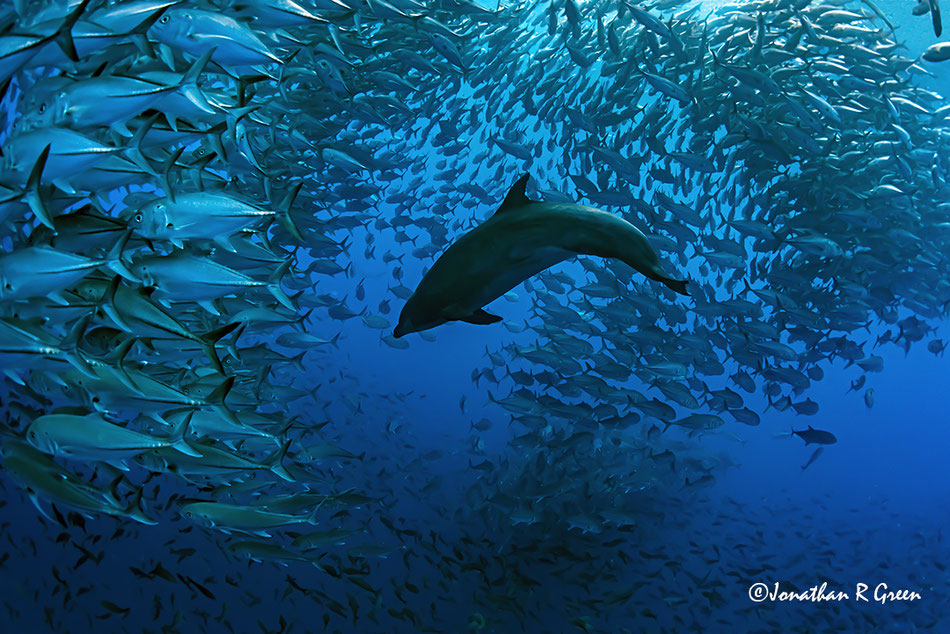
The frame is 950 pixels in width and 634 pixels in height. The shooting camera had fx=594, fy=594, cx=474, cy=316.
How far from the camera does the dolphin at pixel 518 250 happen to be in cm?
219

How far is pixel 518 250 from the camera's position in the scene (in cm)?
234

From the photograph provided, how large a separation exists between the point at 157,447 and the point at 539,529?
6494 mm

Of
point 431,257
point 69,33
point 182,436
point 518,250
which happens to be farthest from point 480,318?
point 431,257

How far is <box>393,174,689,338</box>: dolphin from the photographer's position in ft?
7.18

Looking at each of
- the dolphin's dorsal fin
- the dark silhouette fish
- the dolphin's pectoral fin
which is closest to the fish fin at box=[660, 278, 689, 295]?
the dolphin's dorsal fin

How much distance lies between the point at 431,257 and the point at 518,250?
17.3 feet

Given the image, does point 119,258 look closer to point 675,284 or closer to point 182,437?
point 182,437

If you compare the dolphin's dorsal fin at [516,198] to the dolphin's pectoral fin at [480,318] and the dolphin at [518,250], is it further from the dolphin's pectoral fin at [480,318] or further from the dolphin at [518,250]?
the dolphin's pectoral fin at [480,318]

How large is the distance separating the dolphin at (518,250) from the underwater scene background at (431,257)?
1 centimetres

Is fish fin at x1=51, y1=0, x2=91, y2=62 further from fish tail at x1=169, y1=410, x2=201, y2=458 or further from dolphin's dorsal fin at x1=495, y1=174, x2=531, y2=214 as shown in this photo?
dolphin's dorsal fin at x1=495, y1=174, x2=531, y2=214

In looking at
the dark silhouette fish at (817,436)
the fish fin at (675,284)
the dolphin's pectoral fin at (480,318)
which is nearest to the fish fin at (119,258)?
the dolphin's pectoral fin at (480,318)

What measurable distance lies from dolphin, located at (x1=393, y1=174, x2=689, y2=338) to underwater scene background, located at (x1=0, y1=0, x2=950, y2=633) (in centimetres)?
1

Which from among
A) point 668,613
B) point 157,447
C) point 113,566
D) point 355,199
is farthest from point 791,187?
point 113,566

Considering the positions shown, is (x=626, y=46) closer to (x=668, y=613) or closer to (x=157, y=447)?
(x=157, y=447)
